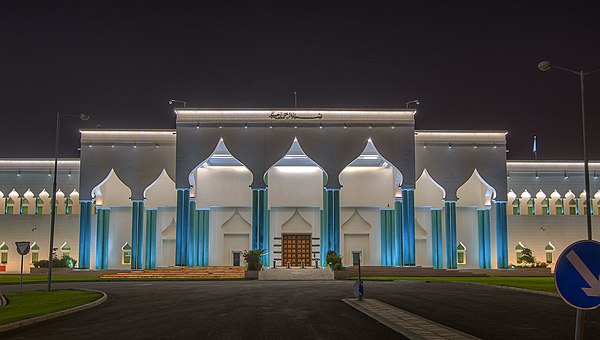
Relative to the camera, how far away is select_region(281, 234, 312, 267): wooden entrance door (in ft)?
169

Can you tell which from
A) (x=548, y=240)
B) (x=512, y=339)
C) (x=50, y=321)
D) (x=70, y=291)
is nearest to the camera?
(x=512, y=339)

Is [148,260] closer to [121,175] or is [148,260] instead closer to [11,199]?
[121,175]

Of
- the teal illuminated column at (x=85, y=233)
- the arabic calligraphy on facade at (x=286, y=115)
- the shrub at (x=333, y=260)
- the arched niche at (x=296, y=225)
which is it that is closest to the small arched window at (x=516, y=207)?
the arched niche at (x=296, y=225)

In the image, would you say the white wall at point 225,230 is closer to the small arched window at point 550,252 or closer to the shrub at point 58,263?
the shrub at point 58,263

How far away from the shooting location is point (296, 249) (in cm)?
5194

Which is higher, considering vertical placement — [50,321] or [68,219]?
[68,219]

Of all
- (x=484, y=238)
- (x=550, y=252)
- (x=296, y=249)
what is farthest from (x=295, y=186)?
(x=550, y=252)

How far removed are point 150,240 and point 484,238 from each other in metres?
26.3

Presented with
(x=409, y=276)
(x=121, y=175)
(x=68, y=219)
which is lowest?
(x=409, y=276)

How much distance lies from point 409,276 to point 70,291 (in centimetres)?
2534

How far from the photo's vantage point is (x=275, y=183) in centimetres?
5247

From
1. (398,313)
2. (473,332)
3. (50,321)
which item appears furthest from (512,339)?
(50,321)

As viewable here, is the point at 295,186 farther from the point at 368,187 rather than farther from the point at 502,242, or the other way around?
the point at 502,242

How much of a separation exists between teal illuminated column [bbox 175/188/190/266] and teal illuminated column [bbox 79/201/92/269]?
7.06m
